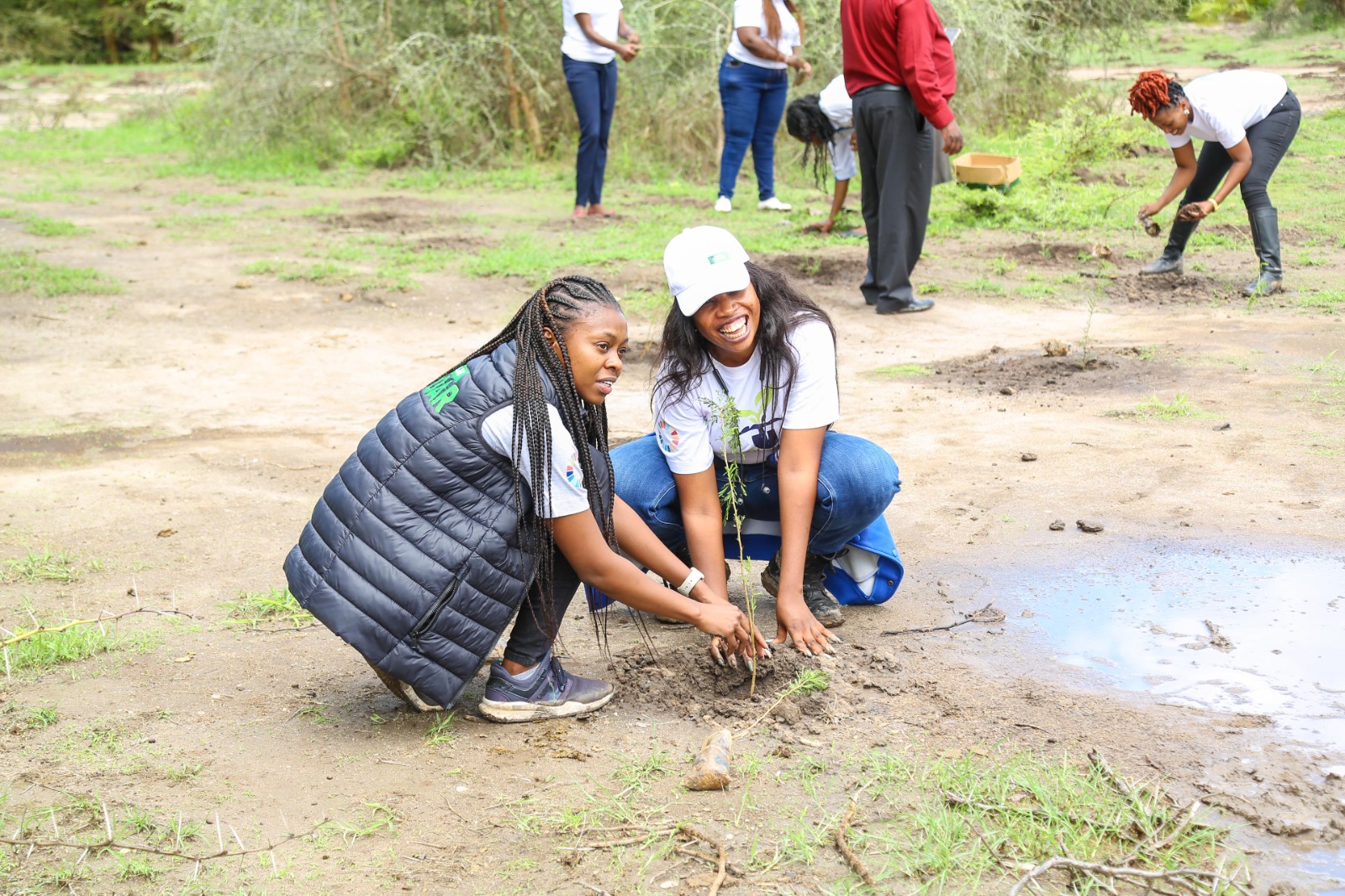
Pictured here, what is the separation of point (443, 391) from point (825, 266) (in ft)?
18.8

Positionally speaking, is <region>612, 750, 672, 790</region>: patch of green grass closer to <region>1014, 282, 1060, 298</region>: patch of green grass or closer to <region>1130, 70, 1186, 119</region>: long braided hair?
<region>1130, 70, 1186, 119</region>: long braided hair

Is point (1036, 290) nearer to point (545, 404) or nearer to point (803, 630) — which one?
point (803, 630)

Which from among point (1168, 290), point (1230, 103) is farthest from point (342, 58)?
point (1230, 103)

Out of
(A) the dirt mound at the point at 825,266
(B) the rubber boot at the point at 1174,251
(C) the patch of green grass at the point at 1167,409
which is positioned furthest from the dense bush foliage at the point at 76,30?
(C) the patch of green grass at the point at 1167,409

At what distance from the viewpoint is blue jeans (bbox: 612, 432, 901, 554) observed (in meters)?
3.37

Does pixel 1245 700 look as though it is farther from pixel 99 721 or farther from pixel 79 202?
pixel 79 202

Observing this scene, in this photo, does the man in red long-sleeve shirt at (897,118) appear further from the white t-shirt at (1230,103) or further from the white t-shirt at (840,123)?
the white t-shirt at (840,123)

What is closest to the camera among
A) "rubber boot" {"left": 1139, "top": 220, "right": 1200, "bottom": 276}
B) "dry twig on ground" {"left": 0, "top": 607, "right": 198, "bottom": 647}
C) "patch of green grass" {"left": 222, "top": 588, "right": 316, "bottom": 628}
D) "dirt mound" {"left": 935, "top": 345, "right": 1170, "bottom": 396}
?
"dry twig on ground" {"left": 0, "top": 607, "right": 198, "bottom": 647}

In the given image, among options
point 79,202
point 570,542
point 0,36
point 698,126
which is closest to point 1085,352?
point 570,542

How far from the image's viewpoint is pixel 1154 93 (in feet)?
21.0

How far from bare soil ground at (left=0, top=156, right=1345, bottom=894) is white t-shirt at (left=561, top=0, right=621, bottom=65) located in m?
2.54

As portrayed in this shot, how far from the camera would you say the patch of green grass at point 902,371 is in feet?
19.5

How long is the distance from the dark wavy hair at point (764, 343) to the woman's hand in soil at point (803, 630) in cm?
54

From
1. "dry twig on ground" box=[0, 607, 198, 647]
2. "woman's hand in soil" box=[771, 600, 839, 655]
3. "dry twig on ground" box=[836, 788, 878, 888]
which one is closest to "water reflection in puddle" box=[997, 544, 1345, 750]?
"woman's hand in soil" box=[771, 600, 839, 655]
